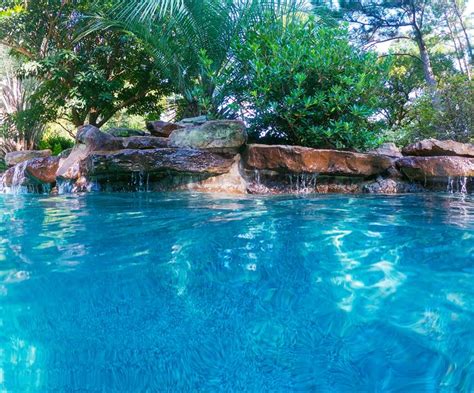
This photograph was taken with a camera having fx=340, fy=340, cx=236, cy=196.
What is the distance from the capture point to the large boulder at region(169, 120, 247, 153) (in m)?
6.53

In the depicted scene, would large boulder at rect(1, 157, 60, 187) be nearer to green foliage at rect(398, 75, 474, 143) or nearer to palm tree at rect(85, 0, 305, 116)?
palm tree at rect(85, 0, 305, 116)

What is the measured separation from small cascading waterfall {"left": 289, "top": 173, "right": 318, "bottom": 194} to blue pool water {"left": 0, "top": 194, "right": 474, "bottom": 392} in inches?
143

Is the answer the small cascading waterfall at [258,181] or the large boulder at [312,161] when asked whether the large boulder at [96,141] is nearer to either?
the large boulder at [312,161]

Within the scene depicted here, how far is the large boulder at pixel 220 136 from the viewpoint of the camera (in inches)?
257

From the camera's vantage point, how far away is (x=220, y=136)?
654cm

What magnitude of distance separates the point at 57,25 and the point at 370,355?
44.4 ft

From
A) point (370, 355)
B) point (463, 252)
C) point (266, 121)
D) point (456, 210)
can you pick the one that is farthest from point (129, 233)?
point (266, 121)

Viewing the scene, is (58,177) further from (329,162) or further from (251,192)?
(329,162)

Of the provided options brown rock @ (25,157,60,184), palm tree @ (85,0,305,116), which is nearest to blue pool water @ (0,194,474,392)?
brown rock @ (25,157,60,184)

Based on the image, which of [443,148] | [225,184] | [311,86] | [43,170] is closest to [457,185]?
[443,148]

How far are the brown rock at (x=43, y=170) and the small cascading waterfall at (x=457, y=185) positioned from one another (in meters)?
8.11

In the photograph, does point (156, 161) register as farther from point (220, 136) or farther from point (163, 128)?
point (163, 128)

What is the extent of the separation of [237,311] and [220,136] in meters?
5.29

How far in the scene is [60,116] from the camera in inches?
500
